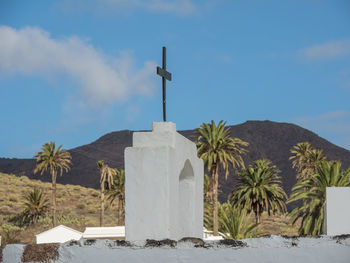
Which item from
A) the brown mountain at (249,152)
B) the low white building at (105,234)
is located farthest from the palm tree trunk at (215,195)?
the brown mountain at (249,152)

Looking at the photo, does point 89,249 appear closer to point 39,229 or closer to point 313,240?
point 313,240

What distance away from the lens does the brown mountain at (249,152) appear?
151625 millimetres

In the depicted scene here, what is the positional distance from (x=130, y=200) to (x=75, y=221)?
5166 cm

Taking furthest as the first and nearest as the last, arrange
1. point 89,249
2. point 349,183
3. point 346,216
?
point 349,183 < point 346,216 < point 89,249

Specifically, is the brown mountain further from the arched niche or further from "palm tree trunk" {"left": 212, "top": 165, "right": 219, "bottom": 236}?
the arched niche

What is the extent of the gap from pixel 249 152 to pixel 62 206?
114 meters

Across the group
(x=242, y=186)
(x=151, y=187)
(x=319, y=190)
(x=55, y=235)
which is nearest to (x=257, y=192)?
(x=242, y=186)

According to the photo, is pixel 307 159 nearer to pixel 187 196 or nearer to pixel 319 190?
pixel 319 190

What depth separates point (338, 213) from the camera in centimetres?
897

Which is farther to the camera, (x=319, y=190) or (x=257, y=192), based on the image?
(x=257, y=192)

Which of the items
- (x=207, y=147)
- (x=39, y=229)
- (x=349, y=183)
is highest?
(x=207, y=147)

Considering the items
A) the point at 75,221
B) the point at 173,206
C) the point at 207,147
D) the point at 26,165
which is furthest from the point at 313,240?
the point at 26,165

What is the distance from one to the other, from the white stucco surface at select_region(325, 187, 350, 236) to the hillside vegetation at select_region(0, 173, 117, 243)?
42.3m

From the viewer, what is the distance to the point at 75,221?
5791 centimetres
